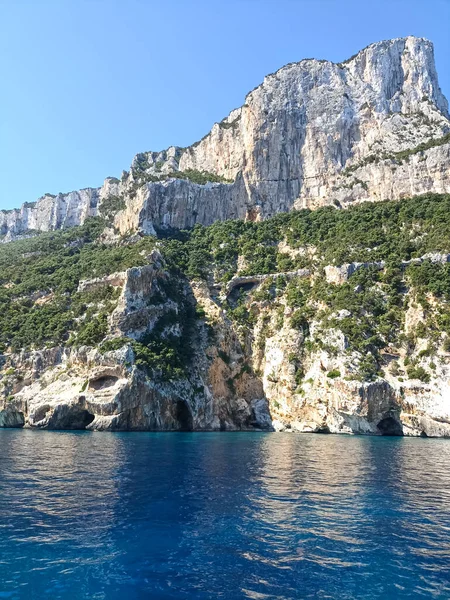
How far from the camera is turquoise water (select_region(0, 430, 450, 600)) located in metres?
11.7

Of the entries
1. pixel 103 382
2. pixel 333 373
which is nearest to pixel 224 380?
pixel 333 373

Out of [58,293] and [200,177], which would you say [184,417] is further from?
[200,177]

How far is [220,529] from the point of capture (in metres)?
15.9

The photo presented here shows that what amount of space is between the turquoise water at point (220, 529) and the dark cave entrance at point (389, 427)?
88.1 feet

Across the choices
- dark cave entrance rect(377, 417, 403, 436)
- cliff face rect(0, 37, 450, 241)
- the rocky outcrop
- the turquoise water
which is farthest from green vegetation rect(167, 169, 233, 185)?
the turquoise water

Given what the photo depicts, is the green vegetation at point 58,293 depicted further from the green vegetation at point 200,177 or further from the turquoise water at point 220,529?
the turquoise water at point 220,529

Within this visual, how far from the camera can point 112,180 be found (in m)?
146

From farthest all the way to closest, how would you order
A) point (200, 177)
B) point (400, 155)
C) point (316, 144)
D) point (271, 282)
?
point (200, 177), point (316, 144), point (400, 155), point (271, 282)

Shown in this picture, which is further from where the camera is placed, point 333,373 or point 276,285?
point 276,285

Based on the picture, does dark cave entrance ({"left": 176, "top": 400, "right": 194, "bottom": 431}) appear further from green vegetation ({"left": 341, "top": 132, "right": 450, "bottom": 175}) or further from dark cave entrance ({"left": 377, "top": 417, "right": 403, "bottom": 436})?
green vegetation ({"left": 341, "top": 132, "right": 450, "bottom": 175})

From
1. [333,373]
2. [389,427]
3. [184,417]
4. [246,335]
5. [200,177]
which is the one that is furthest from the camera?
[200,177]

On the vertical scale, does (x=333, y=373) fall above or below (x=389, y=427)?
above

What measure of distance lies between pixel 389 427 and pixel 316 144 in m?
63.9

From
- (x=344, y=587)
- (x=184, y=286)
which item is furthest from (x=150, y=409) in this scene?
(x=344, y=587)
